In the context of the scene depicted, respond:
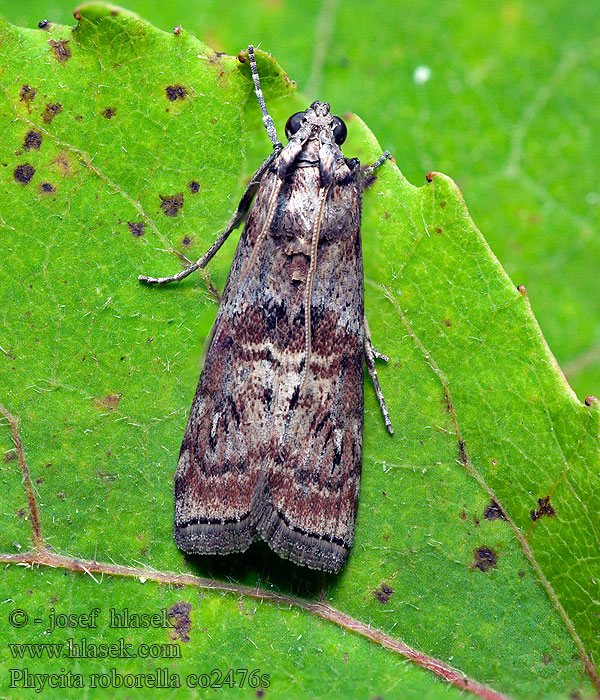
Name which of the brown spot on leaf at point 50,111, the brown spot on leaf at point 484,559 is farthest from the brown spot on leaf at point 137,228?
the brown spot on leaf at point 484,559

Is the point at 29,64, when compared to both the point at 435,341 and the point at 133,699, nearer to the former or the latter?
the point at 435,341

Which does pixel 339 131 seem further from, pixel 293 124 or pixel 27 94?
pixel 27 94

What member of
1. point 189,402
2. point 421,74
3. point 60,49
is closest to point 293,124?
point 60,49

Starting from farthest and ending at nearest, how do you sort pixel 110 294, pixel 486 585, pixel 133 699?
pixel 110 294 → pixel 486 585 → pixel 133 699

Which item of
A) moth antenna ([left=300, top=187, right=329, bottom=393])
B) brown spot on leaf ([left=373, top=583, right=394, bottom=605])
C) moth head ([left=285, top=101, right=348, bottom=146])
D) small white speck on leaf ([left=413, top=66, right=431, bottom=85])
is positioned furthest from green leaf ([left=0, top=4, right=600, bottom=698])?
small white speck on leaf ([left=413, top=66, right=431, bottom=85])

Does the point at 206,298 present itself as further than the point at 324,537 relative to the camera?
Yes

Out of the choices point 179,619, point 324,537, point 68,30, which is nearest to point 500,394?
point 324,537

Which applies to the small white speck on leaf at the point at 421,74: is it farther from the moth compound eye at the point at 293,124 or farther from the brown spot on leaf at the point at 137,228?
the brown spot on leaf at the point at 137,228
